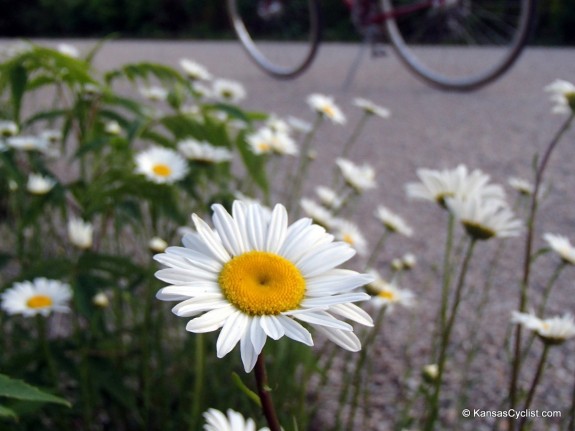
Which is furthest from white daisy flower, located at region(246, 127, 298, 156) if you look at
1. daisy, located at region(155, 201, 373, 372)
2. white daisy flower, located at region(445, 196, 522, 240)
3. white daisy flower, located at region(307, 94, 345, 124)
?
daisy, located at region(155, 201, 373, 372)

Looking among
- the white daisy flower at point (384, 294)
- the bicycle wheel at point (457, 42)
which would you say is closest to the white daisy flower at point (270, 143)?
the white daisy flower at point (384, 294)

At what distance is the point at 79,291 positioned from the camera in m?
1.04

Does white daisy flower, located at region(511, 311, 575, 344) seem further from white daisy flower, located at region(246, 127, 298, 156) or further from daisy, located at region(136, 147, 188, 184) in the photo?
white daisy flower, located at region(246, 127, 298, 156)

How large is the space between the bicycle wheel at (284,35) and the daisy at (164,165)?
2.91 meters

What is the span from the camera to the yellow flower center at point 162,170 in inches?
48.8

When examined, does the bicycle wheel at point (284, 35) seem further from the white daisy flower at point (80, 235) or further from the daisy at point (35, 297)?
the daisy at point (35, 297)

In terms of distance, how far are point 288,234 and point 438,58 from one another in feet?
13.7

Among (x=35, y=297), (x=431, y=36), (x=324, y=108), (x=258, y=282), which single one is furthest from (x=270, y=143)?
(x=431, y=36)

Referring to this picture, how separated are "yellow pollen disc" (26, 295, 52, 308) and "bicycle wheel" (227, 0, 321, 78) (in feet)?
10.3

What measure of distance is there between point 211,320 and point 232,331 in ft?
0.06

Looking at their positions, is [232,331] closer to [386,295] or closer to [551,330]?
[551,330]

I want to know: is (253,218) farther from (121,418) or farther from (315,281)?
(121,418)

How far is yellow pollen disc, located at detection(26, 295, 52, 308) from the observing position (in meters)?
1.12

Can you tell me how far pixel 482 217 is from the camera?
93cm
